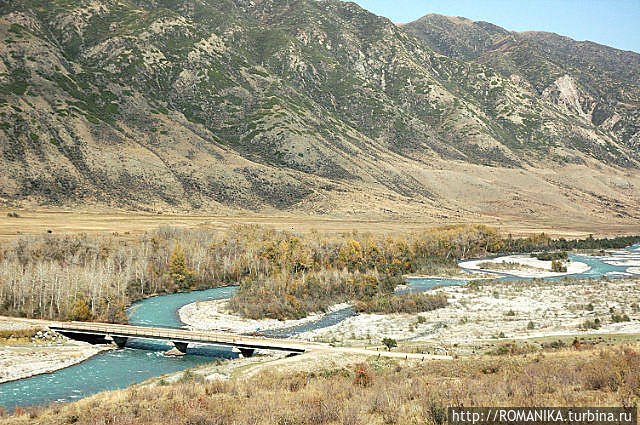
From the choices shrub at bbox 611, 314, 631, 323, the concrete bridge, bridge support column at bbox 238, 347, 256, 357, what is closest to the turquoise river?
the concrete bridge

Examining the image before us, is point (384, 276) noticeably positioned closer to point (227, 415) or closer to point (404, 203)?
point (227, 415)

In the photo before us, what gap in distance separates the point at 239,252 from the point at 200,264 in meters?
7.97

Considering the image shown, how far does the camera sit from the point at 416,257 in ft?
340

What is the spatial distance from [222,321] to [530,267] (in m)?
66.0

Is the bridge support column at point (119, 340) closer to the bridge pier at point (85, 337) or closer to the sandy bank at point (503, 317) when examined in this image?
the bridge pier at point (85, 337)

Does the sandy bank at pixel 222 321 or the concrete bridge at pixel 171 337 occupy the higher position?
the concrete bridge at pixel 171 337

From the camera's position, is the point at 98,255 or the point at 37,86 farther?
the point at 37,86

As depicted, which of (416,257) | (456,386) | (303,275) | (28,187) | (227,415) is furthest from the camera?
(28,187)

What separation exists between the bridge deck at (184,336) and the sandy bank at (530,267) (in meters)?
60.5

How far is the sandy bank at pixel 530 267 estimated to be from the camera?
304ft

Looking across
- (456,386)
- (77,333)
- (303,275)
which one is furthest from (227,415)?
(303,275)

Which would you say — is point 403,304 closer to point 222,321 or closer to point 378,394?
point 222,321

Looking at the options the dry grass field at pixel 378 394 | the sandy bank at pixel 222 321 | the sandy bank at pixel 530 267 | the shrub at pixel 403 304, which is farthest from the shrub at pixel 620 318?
the sandy bank at pixel 530 267

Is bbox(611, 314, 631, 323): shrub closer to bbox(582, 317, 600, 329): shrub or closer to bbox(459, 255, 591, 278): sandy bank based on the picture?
bbox(582, 317, 600, 329): shrub
